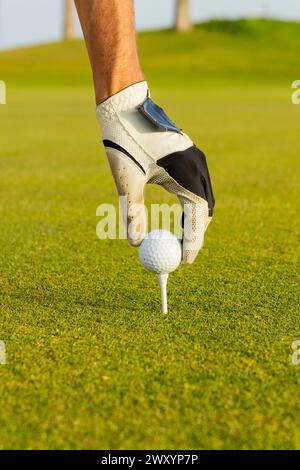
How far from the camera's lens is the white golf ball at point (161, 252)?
262 centimetres

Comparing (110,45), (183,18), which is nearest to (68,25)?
(183,18)

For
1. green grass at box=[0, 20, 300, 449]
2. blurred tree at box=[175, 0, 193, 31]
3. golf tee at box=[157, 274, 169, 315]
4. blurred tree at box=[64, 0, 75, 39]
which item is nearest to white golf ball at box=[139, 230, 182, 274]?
golf tee at box=[157, 274, 169, 315]

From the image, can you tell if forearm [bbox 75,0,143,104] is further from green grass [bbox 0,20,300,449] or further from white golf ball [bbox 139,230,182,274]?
green grass [bbox 0,20,300,449]

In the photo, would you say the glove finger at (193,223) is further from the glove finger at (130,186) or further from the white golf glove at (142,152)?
the glove finger at (130,186)

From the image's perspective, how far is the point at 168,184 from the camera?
106 inches

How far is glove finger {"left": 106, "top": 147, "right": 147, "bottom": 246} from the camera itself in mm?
2609

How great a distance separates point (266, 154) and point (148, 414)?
23.9 ft

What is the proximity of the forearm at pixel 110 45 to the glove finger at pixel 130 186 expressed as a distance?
244 mm

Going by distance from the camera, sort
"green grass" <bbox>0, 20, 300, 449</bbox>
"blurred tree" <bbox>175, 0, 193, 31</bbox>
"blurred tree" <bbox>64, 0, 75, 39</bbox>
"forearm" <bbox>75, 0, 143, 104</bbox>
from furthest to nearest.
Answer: "blurred tree" <bbox>64, 0, 75, 39</bbox> → "blurred tree" <bbox>175, 0, 193, 31</bbox> → "forearm" <bbox>75, 0, 143, 104</bbox> → "green grass" <bbox>0, 20, 300, 449</bbox>

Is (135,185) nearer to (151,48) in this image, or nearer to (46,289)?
(46,289)

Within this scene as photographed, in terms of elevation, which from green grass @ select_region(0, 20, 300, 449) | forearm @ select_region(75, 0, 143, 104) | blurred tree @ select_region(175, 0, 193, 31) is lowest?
green grass @ select_region(0, 20, 300, 449)

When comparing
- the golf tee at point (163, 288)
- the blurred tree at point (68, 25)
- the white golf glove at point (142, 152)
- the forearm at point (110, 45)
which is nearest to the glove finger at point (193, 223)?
the white golf glove at point (142, 152)

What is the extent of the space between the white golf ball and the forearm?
1.92 ft
